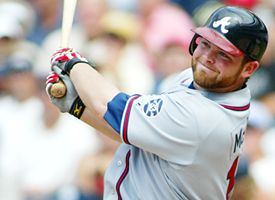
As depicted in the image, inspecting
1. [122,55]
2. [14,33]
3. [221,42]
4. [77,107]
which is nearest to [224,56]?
[221,42]

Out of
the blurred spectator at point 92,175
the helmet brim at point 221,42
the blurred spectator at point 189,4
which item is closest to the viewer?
the helmet brim at point 221,42

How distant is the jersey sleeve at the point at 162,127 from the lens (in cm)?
412

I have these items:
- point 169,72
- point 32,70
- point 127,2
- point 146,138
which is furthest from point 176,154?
point 127,2

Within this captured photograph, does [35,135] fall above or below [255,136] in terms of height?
below

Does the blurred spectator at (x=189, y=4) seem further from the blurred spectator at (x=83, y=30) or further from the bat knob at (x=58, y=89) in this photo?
the bat knob at (x=58, y=89)

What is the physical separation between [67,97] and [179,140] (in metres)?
0.65

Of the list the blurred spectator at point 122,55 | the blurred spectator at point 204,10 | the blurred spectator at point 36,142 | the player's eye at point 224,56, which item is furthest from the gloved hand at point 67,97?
the blurred spectator at point 204,10

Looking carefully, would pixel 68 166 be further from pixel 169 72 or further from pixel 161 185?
pixel 161 185

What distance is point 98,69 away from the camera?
776 centimetres

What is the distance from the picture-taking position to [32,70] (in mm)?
8023

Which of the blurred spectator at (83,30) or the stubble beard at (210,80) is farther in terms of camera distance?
the blurred spectator at (83,30)

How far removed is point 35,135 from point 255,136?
1859 mm

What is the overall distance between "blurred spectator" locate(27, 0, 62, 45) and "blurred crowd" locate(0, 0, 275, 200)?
0.03ft

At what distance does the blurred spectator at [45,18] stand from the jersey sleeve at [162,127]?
482cm
